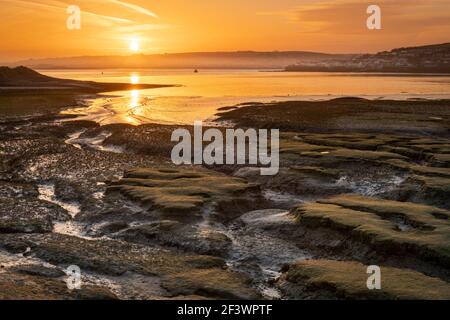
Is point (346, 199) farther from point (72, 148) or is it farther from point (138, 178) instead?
point (72, 148)

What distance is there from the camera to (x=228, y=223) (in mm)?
25453

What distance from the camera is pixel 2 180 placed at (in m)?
33.4

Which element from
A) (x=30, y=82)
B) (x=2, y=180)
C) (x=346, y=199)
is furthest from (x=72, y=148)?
(x=30, y=82)

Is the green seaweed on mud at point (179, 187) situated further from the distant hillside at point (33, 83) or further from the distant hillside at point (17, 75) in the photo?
the distant hillside at point (17, 75)

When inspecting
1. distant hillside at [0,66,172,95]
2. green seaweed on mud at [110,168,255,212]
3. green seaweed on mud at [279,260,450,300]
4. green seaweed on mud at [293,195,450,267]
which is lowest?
green seaweed on mud at [279,260,450,300]

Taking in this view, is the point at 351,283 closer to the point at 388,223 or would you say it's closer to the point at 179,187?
the point at 388,223

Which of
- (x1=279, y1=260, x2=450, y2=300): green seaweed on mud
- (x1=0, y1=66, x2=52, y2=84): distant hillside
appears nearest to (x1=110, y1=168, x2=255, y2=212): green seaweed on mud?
(x1=279, y1=260, x2=450, y2=300): green seaweed on mud

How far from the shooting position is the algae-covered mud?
17.2m

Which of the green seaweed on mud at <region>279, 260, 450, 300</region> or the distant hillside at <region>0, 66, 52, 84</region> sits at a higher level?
the distant hillside at <region>0, 66, 52, 84</region>

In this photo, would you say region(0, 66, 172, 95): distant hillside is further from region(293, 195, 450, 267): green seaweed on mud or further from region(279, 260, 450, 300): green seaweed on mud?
region(279, 260, 450, 300): green seaweed on mud

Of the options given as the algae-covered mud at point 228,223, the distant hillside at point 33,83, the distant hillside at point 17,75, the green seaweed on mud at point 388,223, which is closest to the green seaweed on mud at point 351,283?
the algae-covered mud at point 228,223

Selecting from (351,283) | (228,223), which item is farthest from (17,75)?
(351,283)
